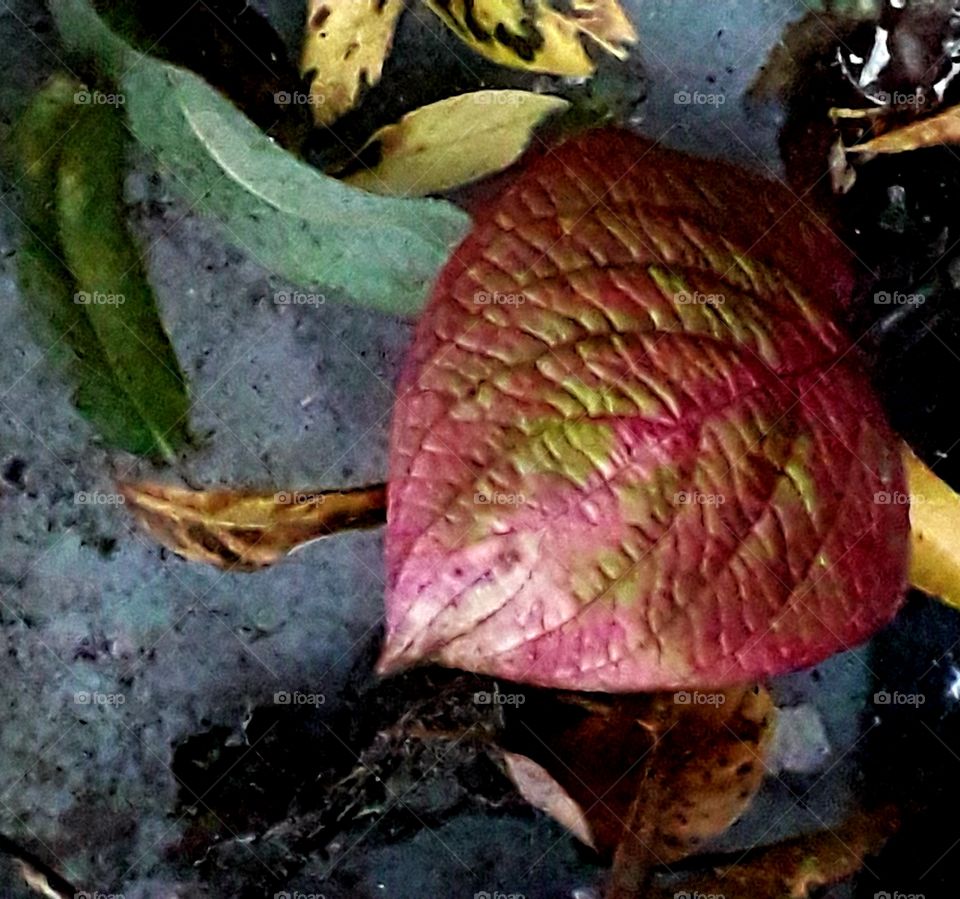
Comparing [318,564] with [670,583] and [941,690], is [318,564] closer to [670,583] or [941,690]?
[670,583]

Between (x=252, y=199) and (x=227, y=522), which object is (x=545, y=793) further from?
(x=252, y=199)

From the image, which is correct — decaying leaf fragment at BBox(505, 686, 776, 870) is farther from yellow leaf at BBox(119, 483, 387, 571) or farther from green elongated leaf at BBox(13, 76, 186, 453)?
green elongated leaf at BBox(13, 76, 186, 453)

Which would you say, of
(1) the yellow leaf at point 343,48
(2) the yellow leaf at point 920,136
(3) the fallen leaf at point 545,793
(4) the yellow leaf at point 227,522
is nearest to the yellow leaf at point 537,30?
(1) the yellow leaf at point 343,48

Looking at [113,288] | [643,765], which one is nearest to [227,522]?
[113,288]

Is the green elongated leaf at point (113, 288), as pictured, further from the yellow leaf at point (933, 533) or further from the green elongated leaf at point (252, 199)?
the yellow leaf at point (933, 533)

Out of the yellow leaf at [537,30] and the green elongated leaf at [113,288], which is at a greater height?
the yellow leaf at [537,30]

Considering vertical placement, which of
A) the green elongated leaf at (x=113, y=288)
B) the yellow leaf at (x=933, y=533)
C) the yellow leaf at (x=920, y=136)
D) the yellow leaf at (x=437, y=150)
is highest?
the yellow leaf at (x=920, y=136)

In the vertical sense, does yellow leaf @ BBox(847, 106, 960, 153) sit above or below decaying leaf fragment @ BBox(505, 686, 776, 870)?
above

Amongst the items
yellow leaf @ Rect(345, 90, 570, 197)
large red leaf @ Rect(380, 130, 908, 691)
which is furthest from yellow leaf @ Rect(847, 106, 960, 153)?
yellow leaf @ Rect(345, 90, 570, 197)
